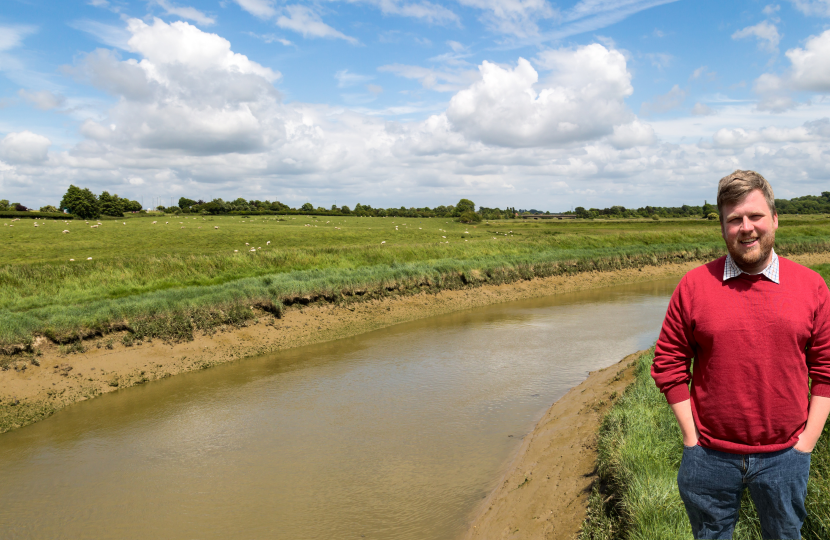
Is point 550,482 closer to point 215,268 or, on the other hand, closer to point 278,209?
point 215,268

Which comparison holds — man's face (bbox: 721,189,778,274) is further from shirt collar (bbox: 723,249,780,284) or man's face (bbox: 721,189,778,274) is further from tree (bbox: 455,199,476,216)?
tree (bbox: 455,199,476,216)

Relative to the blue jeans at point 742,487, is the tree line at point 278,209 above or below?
above

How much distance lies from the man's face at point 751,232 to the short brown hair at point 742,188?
0.10 feet

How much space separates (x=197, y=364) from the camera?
15797 millimetres

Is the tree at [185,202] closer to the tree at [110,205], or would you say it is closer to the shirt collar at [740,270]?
the tree at [110,205]

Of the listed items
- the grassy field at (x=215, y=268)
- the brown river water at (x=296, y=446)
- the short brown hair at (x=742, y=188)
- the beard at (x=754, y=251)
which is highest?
the short brown hair at (x=742, y=188)

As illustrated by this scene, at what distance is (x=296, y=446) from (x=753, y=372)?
8.83 meters

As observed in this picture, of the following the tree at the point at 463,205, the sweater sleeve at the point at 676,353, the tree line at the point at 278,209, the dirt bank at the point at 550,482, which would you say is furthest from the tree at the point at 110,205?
the sweater sleeve at the point at 676,353

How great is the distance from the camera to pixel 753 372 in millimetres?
2783

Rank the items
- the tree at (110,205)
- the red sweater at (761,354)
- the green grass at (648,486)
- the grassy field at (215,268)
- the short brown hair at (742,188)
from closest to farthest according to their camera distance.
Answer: the red sweater at (761,354), the short brown hair at (742,188), the green grass at (648,486), the grassy field at (215,268), the tree at (110,205)

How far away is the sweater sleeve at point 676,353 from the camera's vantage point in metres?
2.96

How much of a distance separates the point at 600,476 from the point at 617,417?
5.59ft

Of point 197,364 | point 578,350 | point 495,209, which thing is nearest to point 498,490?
point 578,350

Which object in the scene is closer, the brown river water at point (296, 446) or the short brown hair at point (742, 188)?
the short brown hair at point (742, 188)
